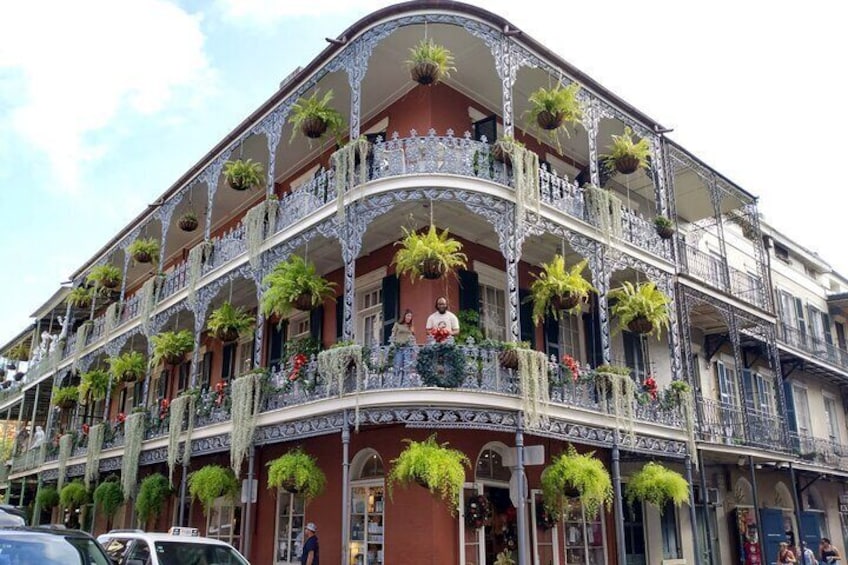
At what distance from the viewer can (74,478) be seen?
21.8m

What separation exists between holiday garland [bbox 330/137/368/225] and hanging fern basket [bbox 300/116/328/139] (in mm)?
1468

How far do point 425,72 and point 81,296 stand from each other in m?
17.2

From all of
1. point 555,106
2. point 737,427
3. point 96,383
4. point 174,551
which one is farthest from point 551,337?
point 96,383

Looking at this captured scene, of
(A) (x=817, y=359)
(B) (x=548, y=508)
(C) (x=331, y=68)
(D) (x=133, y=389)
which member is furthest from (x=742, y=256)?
(D) (x=133, y=389)

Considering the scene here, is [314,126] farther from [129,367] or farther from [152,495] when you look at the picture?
[129,367]

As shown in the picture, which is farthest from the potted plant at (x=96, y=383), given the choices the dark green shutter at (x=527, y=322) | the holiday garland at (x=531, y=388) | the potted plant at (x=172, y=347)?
the holiday garland at (x=531, y=388)

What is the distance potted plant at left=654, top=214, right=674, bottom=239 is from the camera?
15.0 metres

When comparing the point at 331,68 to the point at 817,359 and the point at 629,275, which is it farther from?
the point at 817,359

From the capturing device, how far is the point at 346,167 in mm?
12352

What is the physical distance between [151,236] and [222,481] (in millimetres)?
10738

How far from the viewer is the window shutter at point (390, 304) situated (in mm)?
13320

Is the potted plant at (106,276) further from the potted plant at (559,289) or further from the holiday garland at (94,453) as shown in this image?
the potted plant at (559,289)

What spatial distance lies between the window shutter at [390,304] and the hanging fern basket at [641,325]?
4420 mm

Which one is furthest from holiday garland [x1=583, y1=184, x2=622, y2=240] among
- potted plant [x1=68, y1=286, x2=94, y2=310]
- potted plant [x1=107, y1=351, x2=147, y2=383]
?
potted plant [x1=68, y1=286, x2=94, y2=310]
